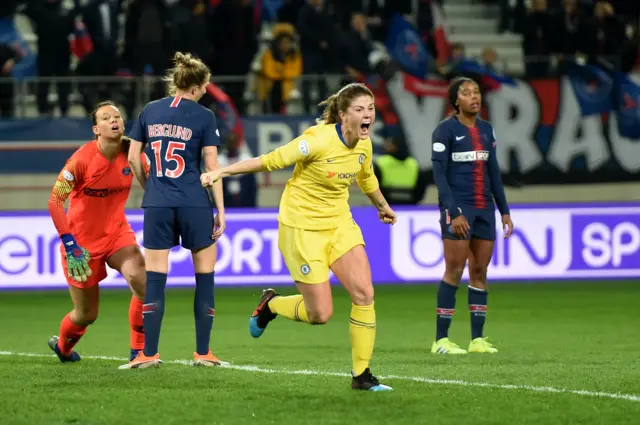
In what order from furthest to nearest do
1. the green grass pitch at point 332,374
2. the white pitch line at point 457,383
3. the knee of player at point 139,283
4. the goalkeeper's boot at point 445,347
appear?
1. the goalkeeper's boot at point 445,347
2. the knee of player at point 139,283
3. the white pitch line at point 457,383
4. the green grass pitch at point 332,374

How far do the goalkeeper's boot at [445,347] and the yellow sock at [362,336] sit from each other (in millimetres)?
2647

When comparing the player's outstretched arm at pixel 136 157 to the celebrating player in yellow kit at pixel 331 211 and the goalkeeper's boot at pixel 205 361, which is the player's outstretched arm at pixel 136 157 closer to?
the celebrating player in yellow kit at pixel 331 211

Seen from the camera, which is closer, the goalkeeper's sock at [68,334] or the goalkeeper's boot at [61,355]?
the goalkeeper's sock at [68,334]

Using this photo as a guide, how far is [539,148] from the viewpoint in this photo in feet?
69.6

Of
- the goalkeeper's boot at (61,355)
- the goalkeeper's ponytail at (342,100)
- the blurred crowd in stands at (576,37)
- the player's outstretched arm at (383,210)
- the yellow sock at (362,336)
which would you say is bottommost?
the goalkeeper's boot at (61,355)

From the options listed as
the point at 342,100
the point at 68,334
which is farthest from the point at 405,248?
the point at 342,100

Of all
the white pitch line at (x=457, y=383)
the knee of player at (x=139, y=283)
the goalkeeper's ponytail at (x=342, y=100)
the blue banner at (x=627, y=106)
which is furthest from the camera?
the blue banner at (x=627, y=106)

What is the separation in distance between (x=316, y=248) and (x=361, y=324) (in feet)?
1.99

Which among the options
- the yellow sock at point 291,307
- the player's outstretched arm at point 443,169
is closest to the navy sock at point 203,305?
the yellow sock at point 291,307

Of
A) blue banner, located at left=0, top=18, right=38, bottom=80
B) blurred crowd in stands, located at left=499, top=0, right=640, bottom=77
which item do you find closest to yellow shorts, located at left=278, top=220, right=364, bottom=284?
blue banner, located at left=0, top=18, right=38, bottom=80

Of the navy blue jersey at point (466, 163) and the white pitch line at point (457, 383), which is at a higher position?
the navy blue jersey at point (466, 163)

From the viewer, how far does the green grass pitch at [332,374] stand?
703 cm

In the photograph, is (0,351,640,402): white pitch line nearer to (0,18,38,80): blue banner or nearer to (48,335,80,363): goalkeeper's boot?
(48,335,80,363): goalkeeper's boot

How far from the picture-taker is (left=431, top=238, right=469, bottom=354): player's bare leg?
413 inches
